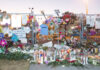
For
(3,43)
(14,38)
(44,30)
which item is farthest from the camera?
(44,30)

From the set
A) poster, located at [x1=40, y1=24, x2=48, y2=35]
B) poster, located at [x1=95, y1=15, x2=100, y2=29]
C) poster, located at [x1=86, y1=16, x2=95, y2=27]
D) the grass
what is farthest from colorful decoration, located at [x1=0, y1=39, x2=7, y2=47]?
poster, located at [x1=95, y1=15, x2=100, y2=29]

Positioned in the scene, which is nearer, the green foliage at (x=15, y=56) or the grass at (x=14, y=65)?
the grass at (x=14, y=65)

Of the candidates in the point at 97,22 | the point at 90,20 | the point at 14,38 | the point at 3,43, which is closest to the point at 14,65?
the point at 3,43

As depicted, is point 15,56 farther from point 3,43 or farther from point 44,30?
point 44,30

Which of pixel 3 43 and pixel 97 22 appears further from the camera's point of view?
pixel 97 22

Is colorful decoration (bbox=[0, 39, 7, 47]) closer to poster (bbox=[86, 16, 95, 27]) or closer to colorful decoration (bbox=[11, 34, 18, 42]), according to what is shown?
colorful decoration (bbox=[11, 34, 18, 42])

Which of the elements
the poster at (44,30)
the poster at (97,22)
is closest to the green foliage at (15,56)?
the poster at (44,30)

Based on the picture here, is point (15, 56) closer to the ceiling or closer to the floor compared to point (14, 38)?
closer to the floor

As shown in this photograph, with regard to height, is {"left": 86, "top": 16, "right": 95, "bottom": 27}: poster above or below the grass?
above

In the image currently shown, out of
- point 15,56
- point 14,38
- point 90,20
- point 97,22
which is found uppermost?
point 90,20

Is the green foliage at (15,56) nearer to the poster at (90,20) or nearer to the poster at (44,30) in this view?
the poster at (44,30)

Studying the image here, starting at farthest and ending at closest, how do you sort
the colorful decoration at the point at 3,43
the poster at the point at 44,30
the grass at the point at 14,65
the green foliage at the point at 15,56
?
the poster at the point at 44,30, the colorful decoration at the point at 3,43, the green foliage at the point at 15,56, the grass at the point at 14,65

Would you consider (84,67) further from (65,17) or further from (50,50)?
(65,17)

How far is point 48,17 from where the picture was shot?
256 inches
